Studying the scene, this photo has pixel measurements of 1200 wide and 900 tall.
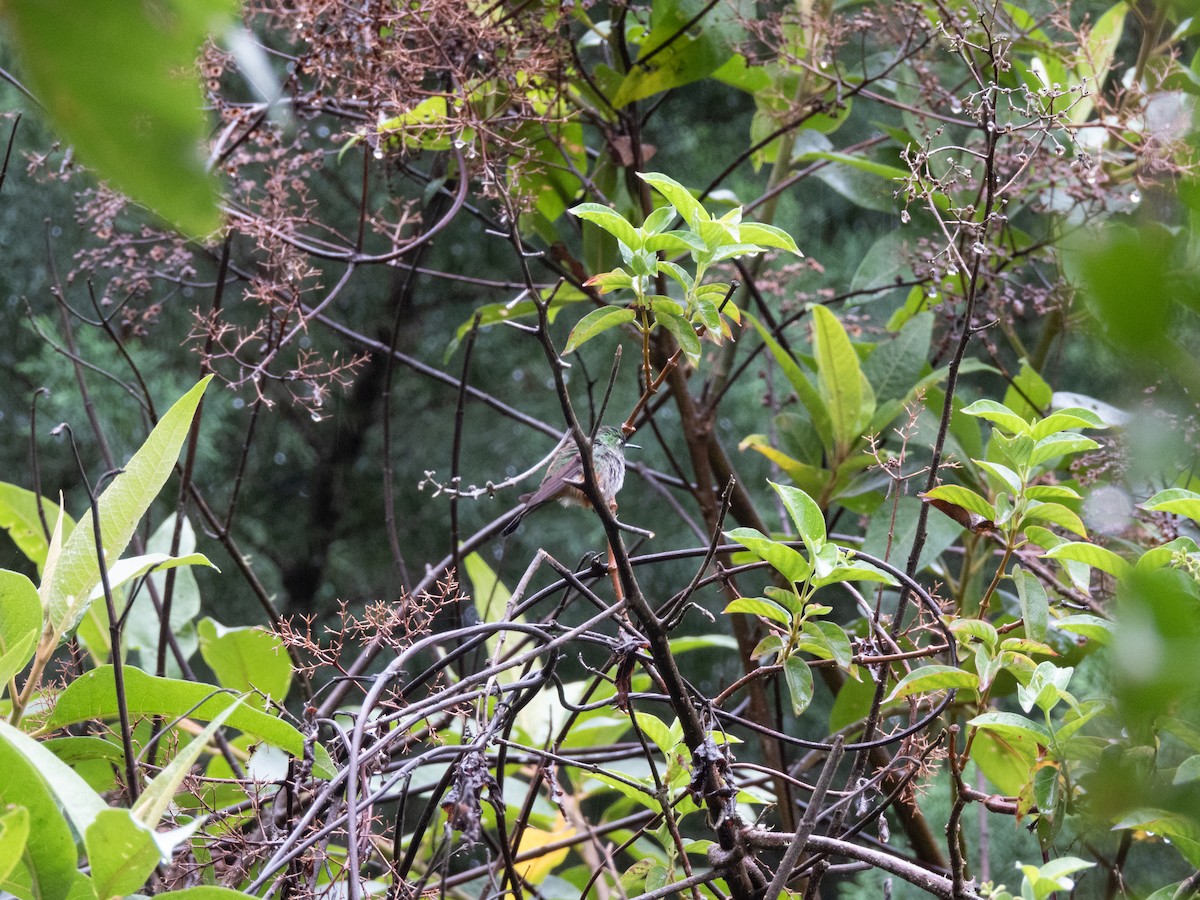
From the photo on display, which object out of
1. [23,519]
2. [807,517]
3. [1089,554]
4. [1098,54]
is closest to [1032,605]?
[1089,554]

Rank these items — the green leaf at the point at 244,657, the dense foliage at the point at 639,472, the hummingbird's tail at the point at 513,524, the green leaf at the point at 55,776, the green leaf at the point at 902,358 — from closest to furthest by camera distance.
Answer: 1. the dense foliage at the point at 639,472
2. the green leaf at the point at 55,776
3. the hummingbird's tail at the point at 513,524
4. the green leaf at the point at 244,657
5. the green leaf at the point at 902,358

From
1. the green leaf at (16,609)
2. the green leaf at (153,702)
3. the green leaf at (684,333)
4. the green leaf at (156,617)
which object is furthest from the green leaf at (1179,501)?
the green leaf at (156,617)

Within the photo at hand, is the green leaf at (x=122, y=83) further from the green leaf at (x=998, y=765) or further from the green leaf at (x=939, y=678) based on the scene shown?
the green leaf at (x=998, y=765)

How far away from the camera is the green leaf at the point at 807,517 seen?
47 centimetres

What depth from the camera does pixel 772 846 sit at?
420 millimetres

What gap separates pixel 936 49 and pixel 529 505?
0.75 m

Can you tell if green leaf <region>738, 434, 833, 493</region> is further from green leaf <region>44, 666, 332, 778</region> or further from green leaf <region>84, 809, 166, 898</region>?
green leaf <region>84, 809, 166, 898</region>

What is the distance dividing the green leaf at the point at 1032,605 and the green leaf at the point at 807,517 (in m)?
0.13

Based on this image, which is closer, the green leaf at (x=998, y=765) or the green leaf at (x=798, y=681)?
the green leaf at (x=798, y=681)

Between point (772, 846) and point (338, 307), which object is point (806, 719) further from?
point (772, 846)

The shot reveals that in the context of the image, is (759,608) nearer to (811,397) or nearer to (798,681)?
(798,681)

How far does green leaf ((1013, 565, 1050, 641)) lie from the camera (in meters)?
0.52

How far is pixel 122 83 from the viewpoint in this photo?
10cm

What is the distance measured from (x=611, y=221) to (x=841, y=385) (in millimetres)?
453
